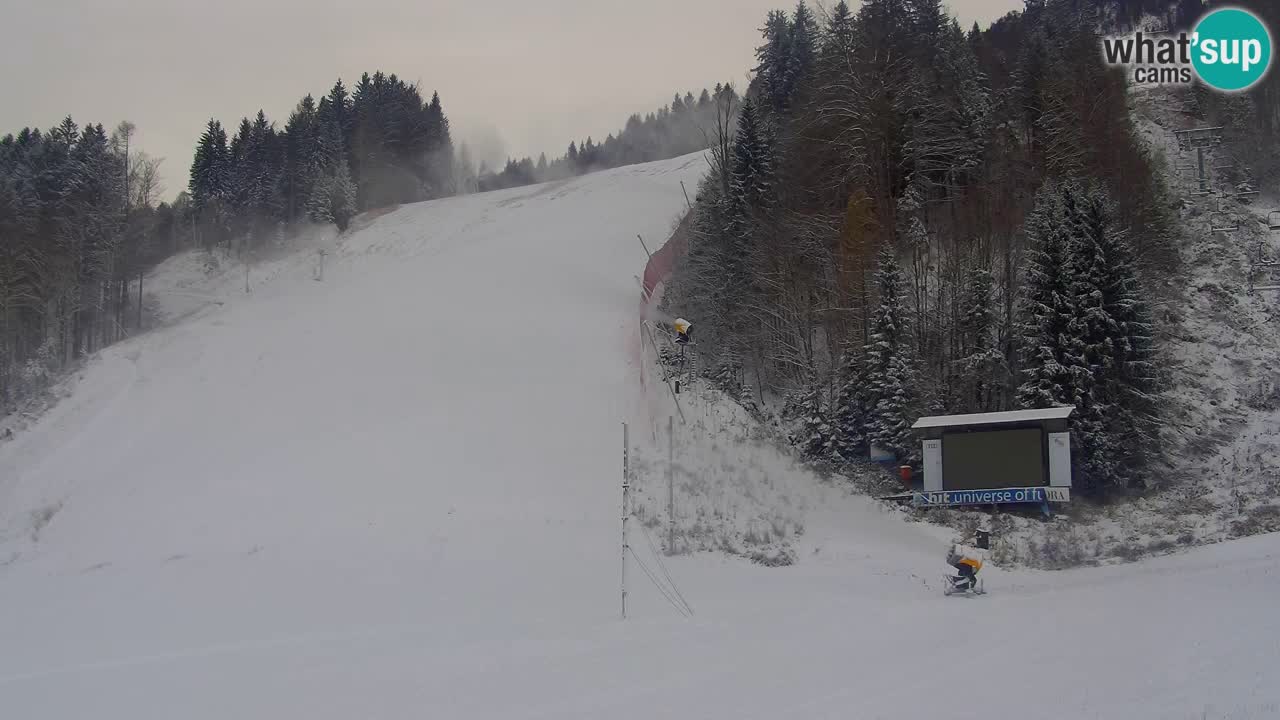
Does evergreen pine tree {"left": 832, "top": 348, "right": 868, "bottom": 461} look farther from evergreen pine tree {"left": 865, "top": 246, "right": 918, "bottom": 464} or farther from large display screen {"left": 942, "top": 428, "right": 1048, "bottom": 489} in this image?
large display screen {"left": 942, "top": 428, "right": 1048, "bottom": 489}

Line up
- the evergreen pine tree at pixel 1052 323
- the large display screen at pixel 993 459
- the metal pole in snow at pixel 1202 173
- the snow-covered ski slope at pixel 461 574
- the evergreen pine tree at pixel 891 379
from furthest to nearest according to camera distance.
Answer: the metal pole in snow at pixel 1202 173 → the evergreen pine tree at pixel 891 379 → the evergreen pine tree at pixel 1052 323 → the large display screen at pixel 993 459 → the snow-covered ski slope at pixel 461 574

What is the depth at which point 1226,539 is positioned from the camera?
20422mm

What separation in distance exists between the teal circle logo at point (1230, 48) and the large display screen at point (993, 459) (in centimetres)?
2057

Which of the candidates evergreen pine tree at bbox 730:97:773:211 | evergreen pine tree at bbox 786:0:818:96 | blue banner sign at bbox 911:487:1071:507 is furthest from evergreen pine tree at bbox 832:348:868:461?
evergreen pine tree at bbox 786:0:818:96

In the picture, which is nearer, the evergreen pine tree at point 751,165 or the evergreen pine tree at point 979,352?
the evergreen pine tree at point 979,352

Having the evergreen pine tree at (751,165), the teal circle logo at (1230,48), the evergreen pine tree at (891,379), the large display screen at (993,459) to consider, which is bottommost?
the large display screen at (993,459)

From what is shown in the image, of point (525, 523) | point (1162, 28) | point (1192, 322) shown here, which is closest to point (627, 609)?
point (525, 523)

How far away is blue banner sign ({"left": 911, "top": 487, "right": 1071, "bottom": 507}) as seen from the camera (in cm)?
2242

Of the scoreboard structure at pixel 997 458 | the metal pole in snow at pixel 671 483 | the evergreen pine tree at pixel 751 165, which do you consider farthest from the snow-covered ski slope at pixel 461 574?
the evergreen pine tree at pixel 751 165

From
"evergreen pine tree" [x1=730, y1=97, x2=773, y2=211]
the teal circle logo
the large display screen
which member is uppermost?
the teal circle logo

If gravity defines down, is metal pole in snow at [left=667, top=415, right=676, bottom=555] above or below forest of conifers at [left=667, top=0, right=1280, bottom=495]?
below

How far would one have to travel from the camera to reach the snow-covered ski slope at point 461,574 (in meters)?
9.76

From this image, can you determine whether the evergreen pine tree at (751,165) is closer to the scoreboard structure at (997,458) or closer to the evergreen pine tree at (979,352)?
the evergreen pine tree at (979,352)

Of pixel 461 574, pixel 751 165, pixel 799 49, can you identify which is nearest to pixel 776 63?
pixel 799 49
